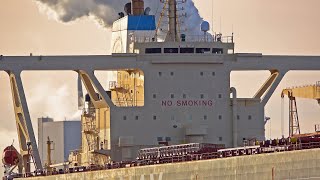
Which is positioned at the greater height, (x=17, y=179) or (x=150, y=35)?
(x=150, y=35)

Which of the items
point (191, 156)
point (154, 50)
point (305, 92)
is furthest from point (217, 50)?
point (191, 156)

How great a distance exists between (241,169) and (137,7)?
36.7 meters

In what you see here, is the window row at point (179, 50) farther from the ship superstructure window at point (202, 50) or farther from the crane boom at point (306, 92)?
the crane boom at point (306, 92)

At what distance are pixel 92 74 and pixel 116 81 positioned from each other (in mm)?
8165

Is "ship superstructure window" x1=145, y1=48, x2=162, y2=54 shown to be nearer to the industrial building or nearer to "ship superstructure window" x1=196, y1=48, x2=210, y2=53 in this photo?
"ship superstructure window" x1=196, y1=48, x2=210, y2=53

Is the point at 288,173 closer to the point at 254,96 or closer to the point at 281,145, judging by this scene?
the point at 281,145

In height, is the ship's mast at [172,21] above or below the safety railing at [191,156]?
above

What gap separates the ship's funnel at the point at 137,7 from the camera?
135125 mm

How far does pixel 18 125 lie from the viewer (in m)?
129

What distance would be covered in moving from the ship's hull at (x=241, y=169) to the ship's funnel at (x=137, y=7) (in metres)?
20.6

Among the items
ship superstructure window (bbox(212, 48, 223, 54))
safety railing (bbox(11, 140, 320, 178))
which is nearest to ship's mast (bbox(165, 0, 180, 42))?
ship superstructure window (bbox(212, 48, 223, 54))

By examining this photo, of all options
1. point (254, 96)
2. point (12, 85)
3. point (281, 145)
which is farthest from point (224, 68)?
point (281, 145)

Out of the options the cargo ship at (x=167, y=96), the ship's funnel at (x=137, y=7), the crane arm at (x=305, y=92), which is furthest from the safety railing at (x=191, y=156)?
the crane arm at (x=305, y=92)

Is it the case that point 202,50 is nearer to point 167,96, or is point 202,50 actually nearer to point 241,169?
point 167,96
